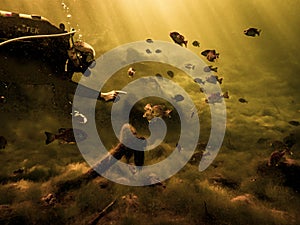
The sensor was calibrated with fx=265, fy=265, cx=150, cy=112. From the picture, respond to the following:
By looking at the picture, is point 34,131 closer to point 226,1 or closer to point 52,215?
point 52,215

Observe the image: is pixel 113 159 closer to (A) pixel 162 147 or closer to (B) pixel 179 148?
(A) pixel 162 147

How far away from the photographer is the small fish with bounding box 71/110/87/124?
10045 millimetres

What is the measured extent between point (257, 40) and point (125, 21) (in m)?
14.8

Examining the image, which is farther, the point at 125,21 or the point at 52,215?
the point at 125,21

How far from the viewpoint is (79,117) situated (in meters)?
10.2

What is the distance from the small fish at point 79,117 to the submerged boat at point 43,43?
253 centimetres

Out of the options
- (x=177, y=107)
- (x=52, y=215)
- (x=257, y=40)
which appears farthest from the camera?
(x=257, y=40)

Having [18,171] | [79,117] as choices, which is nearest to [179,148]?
[79,117]

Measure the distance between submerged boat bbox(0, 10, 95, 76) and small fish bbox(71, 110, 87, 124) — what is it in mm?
2526

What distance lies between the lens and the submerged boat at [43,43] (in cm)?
606

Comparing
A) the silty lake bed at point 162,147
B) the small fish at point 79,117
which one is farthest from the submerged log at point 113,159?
the small fish at point 79,117

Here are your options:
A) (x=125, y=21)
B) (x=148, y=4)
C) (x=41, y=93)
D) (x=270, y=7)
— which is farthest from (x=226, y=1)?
(x=41, y=93)

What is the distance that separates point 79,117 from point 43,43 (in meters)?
3.99

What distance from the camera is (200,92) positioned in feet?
52.2
